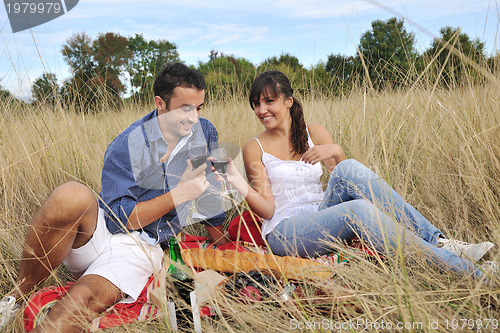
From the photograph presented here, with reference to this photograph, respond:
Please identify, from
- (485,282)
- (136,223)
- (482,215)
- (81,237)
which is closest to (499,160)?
(482,215)

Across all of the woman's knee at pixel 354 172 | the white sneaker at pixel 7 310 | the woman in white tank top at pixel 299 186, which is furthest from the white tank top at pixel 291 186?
the white sneaker at pixel 7 310

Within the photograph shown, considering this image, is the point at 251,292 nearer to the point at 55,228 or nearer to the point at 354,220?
the point at 354,220

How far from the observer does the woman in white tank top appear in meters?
2.30

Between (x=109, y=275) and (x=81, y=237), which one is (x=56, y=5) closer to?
(x=81, y=237)

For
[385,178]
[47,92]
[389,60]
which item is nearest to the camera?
[385,178]

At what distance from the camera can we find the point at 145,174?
261cm

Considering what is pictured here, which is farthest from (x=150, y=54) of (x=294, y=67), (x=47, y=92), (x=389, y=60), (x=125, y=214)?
(x=125, y=214)

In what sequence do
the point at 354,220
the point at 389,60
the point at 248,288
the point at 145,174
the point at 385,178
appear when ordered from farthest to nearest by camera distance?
the point at 389,60
the point at 385,178
the point at 145,174
the point at 354,220
the point at 248,288

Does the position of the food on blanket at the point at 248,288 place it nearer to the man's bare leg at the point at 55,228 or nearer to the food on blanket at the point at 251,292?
the food on blanket at the point at 251,292

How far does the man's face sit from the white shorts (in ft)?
2.39

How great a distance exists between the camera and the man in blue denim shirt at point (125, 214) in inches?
80.0

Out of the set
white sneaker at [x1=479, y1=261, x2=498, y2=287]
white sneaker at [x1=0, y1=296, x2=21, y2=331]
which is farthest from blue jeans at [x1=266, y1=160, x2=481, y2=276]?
white sneaker at [x1=0, y1=296, x2=21, y2=331]

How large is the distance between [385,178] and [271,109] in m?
1.03

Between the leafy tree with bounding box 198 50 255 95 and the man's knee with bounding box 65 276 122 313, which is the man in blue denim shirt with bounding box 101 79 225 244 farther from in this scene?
the leafy tree with bounding box 198 50 255 95
